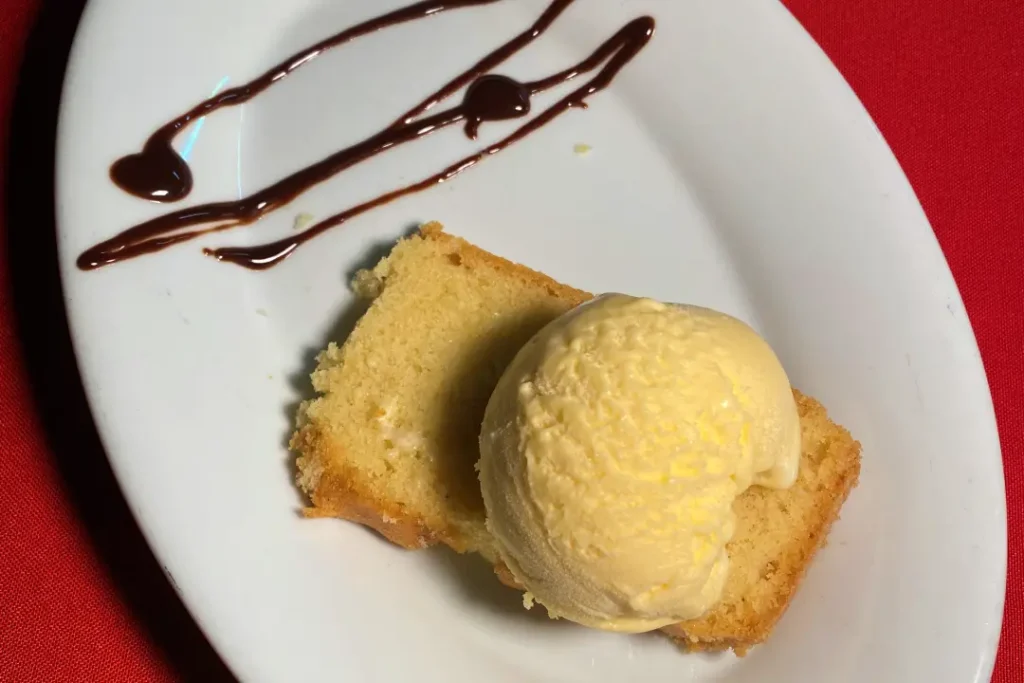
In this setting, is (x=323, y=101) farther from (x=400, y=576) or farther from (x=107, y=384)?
(x=400, y=576)

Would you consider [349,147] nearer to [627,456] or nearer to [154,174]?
[154,174]

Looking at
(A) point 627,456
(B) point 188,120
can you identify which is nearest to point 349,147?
(B) point 188,120

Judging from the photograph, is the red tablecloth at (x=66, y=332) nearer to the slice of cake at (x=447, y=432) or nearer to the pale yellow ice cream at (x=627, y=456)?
the slice of cake at (x=447, y=432)

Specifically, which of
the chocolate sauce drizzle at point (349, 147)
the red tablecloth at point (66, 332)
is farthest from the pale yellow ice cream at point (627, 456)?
the red tablecloth at point (66, 332)

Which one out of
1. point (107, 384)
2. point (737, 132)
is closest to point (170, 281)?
point (107, 384)

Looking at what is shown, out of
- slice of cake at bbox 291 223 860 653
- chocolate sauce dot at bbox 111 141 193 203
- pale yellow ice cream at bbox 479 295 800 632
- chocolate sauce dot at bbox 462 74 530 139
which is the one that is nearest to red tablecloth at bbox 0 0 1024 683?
chocolate sauce dot at bbox 111 141 193 203
